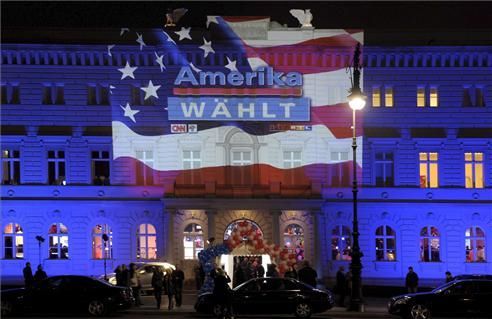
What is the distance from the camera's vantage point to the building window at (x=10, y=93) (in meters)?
48.8

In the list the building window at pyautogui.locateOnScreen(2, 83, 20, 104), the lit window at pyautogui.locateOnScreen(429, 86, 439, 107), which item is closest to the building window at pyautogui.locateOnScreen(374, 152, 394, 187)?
the lit window at pyautogui.locateOnScreen(429, 86, 439, 107)

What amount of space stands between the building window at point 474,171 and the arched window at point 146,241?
741 inches

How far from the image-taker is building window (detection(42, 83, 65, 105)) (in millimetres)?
48656

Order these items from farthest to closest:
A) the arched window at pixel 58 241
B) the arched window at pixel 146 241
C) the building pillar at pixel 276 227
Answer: the arched window at pixel 58 241 < the arched window at pixel 146 241 < the building pillar at pixel 276 227

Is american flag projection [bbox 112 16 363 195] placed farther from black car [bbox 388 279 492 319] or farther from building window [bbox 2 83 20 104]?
black car [bbox 388 279 492 319]

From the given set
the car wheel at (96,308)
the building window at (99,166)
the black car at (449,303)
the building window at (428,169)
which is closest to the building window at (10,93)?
the building window at (99,166)

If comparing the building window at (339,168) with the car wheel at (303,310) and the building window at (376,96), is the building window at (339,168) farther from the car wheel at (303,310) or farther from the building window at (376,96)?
the car wheel at (303,310)

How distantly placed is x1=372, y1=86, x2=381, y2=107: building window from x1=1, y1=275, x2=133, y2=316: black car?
2336cm

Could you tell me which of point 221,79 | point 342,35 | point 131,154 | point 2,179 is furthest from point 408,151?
point 2,179

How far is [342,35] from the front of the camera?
160 ft

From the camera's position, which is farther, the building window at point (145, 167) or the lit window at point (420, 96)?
the lit window at point (420, 96)

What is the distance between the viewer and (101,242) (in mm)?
48156

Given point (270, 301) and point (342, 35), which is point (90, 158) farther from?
point (270, 301)

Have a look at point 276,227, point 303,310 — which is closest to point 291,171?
point 276,227
